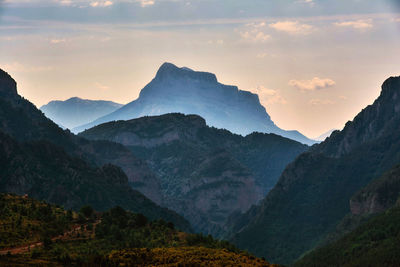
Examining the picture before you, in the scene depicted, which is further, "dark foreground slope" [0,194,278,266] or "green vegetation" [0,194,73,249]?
"green vegetation" [0,194,73,249]

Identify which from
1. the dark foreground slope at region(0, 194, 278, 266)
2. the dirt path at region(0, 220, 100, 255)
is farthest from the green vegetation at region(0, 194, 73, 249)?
the dirt path at region(0, 220, 100, 255)

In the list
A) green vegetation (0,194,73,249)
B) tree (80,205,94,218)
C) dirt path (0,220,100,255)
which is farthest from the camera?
tree (80,205,94,218)

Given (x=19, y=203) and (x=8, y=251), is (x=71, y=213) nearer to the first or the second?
(x=19, y=203)

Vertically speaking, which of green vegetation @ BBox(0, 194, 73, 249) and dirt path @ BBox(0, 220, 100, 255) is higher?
green vegetation @ BBox(0, 194, 73, 249)

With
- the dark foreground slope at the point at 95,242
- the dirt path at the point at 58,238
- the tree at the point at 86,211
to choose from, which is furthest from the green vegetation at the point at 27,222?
the tree at the point at 86,211

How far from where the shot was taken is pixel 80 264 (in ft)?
327

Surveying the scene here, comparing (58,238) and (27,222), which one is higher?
(27,222)

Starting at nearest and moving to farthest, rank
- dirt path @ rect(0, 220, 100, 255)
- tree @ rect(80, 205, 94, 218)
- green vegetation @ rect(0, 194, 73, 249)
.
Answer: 1. dirt path @ rect(0, 220, 100, 255)
2. green vegetation @ rect(0, 194, 73, 249)
3. tree @ rect(80, 205, 94, 218)

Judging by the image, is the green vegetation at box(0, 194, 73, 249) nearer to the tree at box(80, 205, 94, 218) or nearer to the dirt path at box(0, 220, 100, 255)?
the dirt path at box(0, 220, 100, 255)

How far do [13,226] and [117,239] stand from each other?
17225 millimetres

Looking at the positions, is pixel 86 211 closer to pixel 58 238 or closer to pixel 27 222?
pixel 27 222

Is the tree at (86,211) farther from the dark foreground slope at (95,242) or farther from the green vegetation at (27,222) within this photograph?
the green vegetation at (27,222)

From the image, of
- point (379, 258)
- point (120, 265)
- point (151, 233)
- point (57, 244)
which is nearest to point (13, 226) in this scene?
point (57, 244)

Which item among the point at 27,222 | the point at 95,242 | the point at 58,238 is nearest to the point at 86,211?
the point at 27,222
